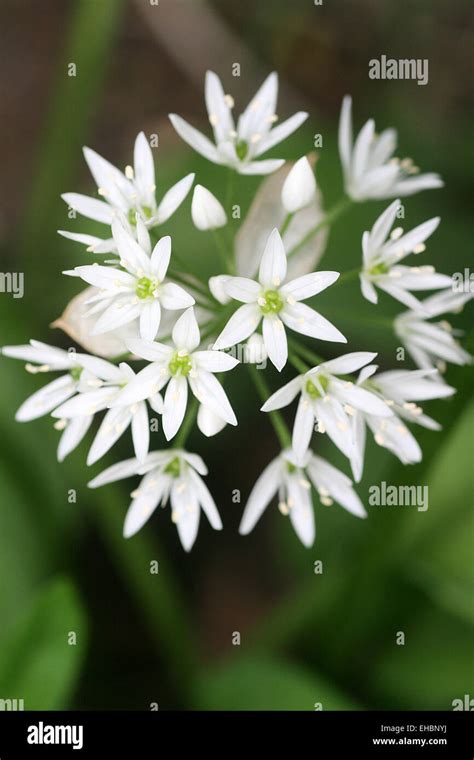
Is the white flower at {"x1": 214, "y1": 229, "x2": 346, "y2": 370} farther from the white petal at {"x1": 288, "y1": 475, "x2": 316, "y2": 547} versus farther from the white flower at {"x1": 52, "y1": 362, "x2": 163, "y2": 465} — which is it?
the white petal at {"x1": 288, "y1": 475, "x2": 316, "y2": 547}

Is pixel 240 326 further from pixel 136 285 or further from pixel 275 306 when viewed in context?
pixel 136 285

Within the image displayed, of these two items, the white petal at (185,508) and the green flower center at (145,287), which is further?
the white petal at (185,508)

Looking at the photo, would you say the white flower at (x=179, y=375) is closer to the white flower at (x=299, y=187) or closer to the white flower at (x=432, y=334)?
the white flower at (x=299, y=187)

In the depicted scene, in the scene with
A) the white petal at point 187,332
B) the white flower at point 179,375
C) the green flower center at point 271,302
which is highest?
the green flower center at point 271,302

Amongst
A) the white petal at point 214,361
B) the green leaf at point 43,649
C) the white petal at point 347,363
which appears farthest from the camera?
the green leaf at point 43,649
